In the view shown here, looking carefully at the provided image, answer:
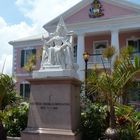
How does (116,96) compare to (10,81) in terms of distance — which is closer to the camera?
(116,96)

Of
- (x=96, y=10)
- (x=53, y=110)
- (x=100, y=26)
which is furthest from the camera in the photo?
(x=96, y=10)

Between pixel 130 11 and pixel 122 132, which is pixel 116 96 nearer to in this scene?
pixel 122 132

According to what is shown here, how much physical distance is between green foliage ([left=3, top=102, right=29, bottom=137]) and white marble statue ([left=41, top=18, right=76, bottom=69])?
2.15 m

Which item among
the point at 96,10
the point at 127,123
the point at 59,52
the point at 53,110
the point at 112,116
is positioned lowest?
the point at 127,123

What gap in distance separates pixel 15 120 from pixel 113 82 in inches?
143

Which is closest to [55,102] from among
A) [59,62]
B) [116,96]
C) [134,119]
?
[59,62]

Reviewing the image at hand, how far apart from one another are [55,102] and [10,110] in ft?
8.71

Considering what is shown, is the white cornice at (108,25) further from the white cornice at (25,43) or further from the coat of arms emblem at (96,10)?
the white cornice at (25,43)

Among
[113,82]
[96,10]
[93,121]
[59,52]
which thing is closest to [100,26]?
[96,10]

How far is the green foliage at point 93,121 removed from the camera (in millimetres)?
9703

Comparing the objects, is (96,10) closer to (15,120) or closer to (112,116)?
(15,120)

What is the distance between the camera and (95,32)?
28672 mm

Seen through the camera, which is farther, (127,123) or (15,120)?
(15,120)

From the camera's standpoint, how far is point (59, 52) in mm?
9336
